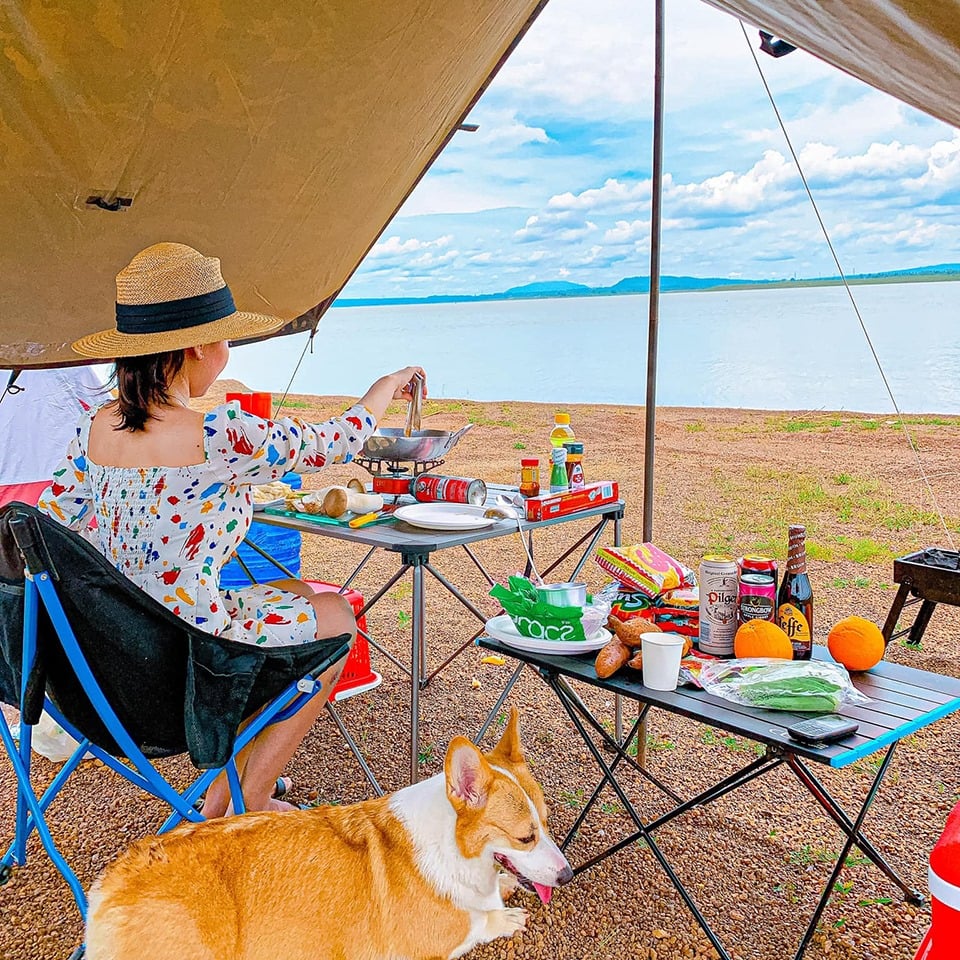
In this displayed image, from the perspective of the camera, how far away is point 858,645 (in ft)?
5.80

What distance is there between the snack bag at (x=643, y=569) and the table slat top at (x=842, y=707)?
0.76 feet

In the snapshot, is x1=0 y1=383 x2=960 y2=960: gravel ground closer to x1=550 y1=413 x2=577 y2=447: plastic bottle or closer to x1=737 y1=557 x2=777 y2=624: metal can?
x1=737 y1=557 x2=777 y2=624: metal can

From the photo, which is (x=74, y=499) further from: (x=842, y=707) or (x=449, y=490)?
A: (x=842, y=707)

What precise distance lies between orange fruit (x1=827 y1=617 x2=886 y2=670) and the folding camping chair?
1.12 metres

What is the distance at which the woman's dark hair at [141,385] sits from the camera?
1927mm

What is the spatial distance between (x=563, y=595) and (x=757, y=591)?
43cm

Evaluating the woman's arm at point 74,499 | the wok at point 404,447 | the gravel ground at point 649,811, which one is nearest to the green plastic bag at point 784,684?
the gravel ground at point 649,811

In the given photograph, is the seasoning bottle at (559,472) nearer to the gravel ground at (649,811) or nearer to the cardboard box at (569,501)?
the cardboard box at (569,501)

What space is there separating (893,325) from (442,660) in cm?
2568

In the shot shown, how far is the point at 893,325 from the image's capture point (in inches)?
998

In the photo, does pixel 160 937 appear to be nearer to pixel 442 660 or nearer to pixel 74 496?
pixel 74 496

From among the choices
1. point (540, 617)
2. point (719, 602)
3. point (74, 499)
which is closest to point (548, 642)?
point (540, 617)

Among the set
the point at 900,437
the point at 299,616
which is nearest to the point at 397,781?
the point at 299,616

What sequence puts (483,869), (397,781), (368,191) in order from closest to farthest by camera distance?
(483,869)
(397,781)
(368,191)
